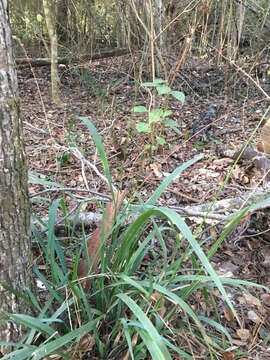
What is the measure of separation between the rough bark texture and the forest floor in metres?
0.38

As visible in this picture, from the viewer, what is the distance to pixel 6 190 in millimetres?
1033

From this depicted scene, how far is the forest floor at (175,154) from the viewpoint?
1.78m

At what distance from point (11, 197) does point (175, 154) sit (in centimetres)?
224

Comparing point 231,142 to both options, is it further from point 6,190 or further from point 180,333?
point 6,190

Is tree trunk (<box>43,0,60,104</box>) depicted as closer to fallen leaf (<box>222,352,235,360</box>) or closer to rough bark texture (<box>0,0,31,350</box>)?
rough bark texture (<box>0,0,31,350</box>)

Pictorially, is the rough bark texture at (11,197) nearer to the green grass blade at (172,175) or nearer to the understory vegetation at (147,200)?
the understory vegetation at (147,200)

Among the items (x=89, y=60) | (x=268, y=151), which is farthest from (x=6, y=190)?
(x=89, y=60)

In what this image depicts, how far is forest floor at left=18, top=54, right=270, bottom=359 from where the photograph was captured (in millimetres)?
1775

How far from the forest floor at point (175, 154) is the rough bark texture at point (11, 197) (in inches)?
14.9

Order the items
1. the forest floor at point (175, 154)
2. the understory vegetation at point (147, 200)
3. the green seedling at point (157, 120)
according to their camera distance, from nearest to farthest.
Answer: the understory vegetation at point (147, 200) → the forest floor at point (175, 154) → the green seedling at point (157, 120)

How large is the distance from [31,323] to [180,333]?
583 millimetres

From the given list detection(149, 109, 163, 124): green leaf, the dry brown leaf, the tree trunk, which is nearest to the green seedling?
detection(149, 109, 163, 124): green leaf

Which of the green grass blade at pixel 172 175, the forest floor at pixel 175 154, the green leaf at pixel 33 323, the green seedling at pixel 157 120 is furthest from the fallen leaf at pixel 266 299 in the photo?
the green seedling at pixel 157 120

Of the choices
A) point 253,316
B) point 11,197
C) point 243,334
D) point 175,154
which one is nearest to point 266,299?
point 253,316
